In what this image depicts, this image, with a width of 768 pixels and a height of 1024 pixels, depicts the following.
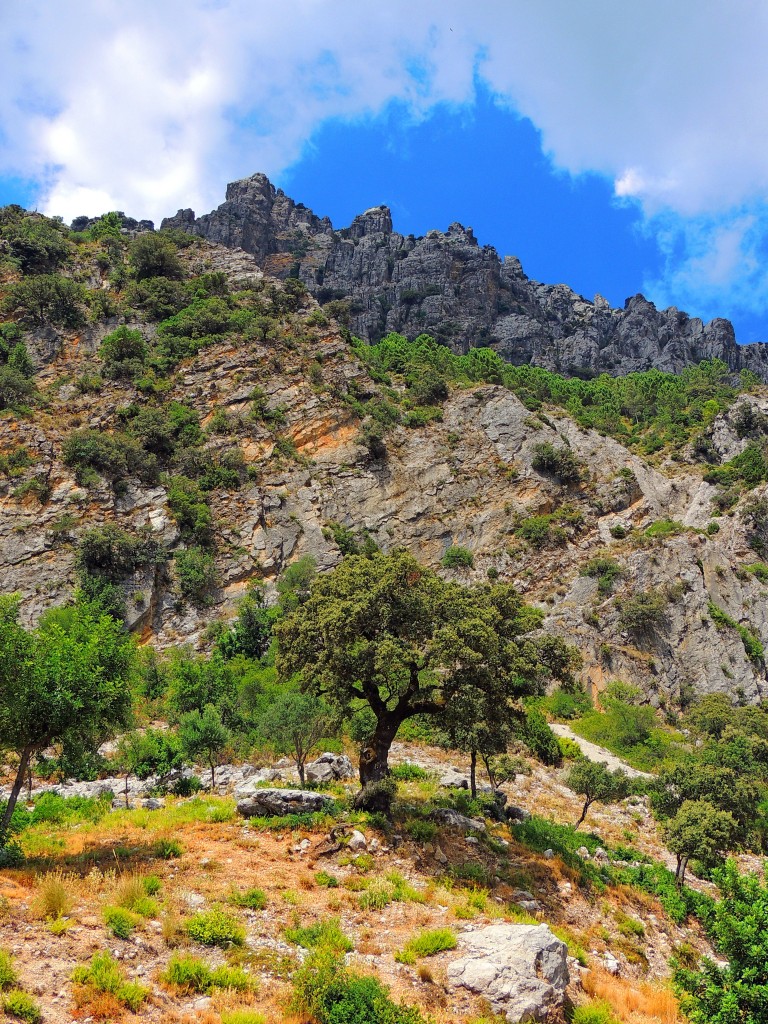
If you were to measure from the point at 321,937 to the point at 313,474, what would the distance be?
4963 cm

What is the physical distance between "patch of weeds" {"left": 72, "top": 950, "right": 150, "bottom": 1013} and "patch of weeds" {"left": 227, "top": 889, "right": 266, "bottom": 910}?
3.58 meters

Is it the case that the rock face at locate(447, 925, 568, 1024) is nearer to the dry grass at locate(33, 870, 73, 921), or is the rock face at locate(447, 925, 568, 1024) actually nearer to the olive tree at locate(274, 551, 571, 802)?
the olive tree at locate(274, 551, 571, 802)

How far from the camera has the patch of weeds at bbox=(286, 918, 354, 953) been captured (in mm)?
11719

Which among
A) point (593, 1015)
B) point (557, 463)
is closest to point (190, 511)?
point (557, 463)

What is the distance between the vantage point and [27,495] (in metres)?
49.1

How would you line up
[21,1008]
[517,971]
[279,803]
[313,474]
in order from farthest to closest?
[313,474], [279,803], [517,971], [21,1008]

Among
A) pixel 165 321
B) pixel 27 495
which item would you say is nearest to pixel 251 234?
pixel 165 321

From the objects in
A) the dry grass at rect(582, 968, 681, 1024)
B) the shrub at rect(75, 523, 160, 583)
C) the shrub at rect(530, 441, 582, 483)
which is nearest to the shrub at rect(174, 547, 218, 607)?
the shrub at rect(75, 523, 160, 583)

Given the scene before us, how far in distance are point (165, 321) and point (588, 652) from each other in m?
55.3

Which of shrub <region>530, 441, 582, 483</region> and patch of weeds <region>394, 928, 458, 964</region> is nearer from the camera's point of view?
patch of weeds <region>394, 928, 458, 964</region>

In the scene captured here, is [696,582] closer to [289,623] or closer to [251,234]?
[289,623]

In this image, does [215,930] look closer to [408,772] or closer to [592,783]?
[408,772]

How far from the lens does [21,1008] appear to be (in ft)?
27.0

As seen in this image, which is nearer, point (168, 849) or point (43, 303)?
point (168, 849)
